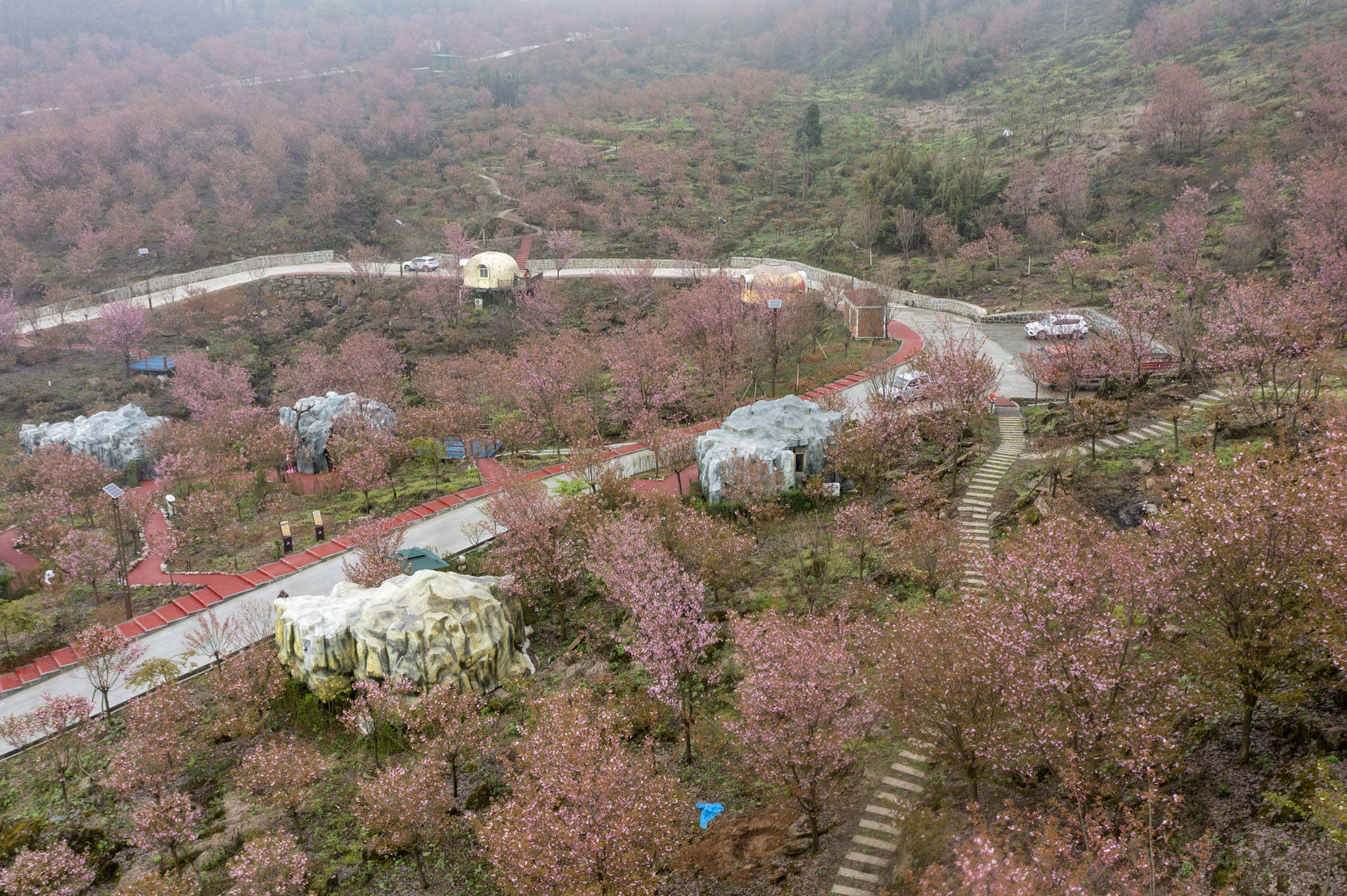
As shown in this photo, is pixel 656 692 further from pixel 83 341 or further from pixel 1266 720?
pixel 83 341

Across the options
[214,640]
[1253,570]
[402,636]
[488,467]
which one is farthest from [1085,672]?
[488,467]

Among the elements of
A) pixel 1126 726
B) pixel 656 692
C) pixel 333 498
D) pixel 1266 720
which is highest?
pixel 1126 726

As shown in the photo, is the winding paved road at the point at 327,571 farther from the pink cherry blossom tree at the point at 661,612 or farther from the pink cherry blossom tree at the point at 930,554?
the pink cherry blossom tree at the point at 930,554

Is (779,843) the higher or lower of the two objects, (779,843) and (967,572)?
the lower

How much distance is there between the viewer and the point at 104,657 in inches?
914

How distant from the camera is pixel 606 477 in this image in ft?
95.8

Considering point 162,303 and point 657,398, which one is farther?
point 162,303

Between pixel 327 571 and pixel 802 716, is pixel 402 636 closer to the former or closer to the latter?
pixel 327 571

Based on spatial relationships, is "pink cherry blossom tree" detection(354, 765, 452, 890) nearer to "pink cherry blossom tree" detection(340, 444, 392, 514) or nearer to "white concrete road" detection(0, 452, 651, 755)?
"white concrete road" detection(0, 452, 651, 755)

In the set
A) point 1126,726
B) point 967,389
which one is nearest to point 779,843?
point 1126,726

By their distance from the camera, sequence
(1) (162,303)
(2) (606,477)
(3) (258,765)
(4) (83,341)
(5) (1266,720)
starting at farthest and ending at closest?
(1) (162,303) < (4) (83,341) < (2) (606,477) < (3) (258,765) < (5) (1266,720)

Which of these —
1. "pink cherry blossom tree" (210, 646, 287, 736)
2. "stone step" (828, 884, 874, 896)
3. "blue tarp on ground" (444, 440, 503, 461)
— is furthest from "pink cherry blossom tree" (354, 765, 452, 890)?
"blue tarp on ground" (444, 440, 503, 461)

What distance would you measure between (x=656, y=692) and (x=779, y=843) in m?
4.43

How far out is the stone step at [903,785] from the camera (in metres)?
17.1
